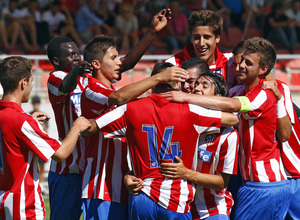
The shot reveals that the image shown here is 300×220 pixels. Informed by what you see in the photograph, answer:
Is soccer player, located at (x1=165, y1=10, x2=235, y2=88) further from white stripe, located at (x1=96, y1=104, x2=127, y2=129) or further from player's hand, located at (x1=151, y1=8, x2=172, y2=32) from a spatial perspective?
white stripe, located at (x1=96, y1=104, x2=127, y2=129)

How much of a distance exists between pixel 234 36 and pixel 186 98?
32.6 feet

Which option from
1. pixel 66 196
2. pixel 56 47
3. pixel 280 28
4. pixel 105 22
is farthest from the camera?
pixel 280 28

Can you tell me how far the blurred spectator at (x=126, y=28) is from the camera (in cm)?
1340

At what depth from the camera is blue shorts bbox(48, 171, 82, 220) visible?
569 centimetres

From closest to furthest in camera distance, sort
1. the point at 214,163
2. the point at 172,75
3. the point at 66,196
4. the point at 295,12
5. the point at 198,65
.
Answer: the point at 172,75
the point at 214,163
the point at 198,65
the point at 66,196
the point at 295,12

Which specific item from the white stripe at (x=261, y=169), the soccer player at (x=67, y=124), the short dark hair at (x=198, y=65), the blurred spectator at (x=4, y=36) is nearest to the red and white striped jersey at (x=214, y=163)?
the white stripe at (x=261, y=169)

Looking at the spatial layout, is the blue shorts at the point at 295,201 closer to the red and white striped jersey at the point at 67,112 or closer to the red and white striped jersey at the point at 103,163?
the red and white striped jersey at the point at 103,163

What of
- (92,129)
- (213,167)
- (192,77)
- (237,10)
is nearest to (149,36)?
(192,77)

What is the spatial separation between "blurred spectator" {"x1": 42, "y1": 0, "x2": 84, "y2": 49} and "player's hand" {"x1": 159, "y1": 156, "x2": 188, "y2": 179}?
362 inches

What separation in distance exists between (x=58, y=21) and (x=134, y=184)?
9.58 m

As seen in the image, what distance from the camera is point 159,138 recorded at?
451 centimetres

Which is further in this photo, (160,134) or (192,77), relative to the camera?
(192,77)

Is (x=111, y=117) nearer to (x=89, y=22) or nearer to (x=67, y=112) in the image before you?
(x=67, y=112)

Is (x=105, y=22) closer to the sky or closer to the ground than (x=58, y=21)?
closer to the ground
